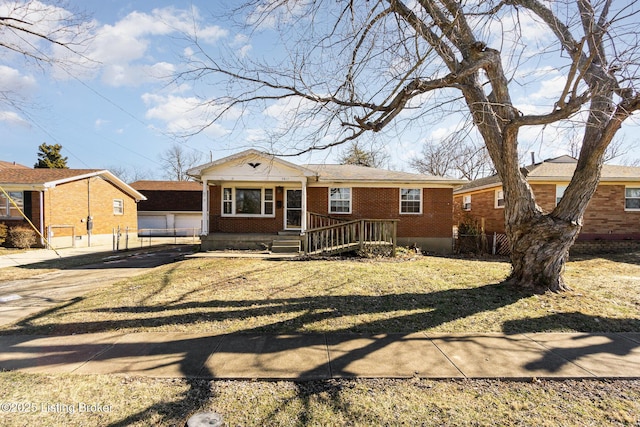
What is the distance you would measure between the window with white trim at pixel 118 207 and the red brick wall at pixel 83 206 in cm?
23

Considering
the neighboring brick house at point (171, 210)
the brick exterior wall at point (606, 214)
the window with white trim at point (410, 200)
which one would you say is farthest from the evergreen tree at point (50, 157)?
the brick exterior wall at point (606, 214)

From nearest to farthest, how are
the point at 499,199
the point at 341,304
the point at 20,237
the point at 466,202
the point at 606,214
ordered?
the point at 341,304, the point at 606,214, the point at 20,237, the point at 499,199, the point at 466,202

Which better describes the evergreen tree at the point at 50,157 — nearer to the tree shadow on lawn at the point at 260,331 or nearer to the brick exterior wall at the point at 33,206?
the brick exterior wall at the point at 33,206

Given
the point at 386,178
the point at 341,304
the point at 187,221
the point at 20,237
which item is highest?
the point at 386,178

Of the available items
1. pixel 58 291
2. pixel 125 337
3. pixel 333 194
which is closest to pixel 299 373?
Answer: pixel 125 337

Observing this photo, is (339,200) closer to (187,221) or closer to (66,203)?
(66,203)

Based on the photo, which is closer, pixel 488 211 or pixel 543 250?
pixel 543 250

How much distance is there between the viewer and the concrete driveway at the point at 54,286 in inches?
223

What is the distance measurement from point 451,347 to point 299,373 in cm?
204

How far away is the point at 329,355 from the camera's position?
369 centimetres

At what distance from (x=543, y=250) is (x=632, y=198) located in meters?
13.6

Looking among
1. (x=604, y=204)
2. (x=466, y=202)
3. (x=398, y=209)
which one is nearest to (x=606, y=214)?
(x=604, y=204)

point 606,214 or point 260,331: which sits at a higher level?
point 606,214

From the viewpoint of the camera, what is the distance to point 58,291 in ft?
22.7
